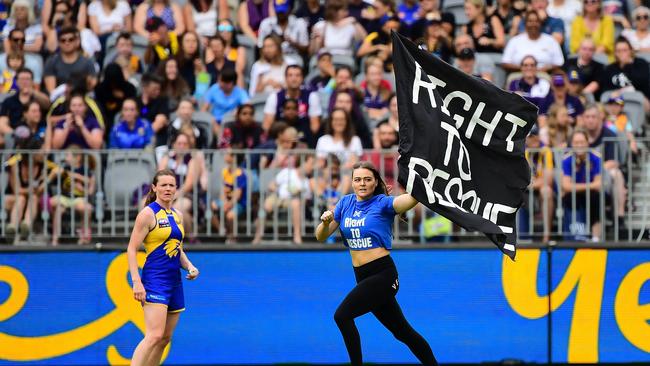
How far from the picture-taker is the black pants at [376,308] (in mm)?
10148

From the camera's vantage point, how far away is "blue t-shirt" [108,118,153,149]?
586 inches

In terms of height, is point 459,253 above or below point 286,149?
below

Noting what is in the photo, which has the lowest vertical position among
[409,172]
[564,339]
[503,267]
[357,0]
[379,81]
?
[564,339]

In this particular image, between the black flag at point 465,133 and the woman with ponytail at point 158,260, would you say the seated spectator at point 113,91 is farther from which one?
the black flag at point 465,133

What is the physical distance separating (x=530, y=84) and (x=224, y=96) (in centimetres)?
416

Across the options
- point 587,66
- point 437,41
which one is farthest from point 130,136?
point 587,66

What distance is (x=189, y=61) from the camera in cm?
1697

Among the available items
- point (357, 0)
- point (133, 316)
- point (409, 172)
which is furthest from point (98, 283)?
point (357, 0)

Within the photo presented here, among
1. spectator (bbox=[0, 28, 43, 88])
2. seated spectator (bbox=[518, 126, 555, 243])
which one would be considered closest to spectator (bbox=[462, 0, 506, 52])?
seated spectator (bbox=[518, 126, 555, 243])

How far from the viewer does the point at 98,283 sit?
523 inches

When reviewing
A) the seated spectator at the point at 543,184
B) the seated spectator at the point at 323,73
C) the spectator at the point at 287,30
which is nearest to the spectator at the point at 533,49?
the seated spectator at the point at 323,73

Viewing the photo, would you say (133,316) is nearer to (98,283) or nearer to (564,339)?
(98,283)

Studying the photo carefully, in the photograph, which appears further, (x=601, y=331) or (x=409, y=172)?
(x=601, y=331)

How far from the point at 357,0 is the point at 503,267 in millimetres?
6242
